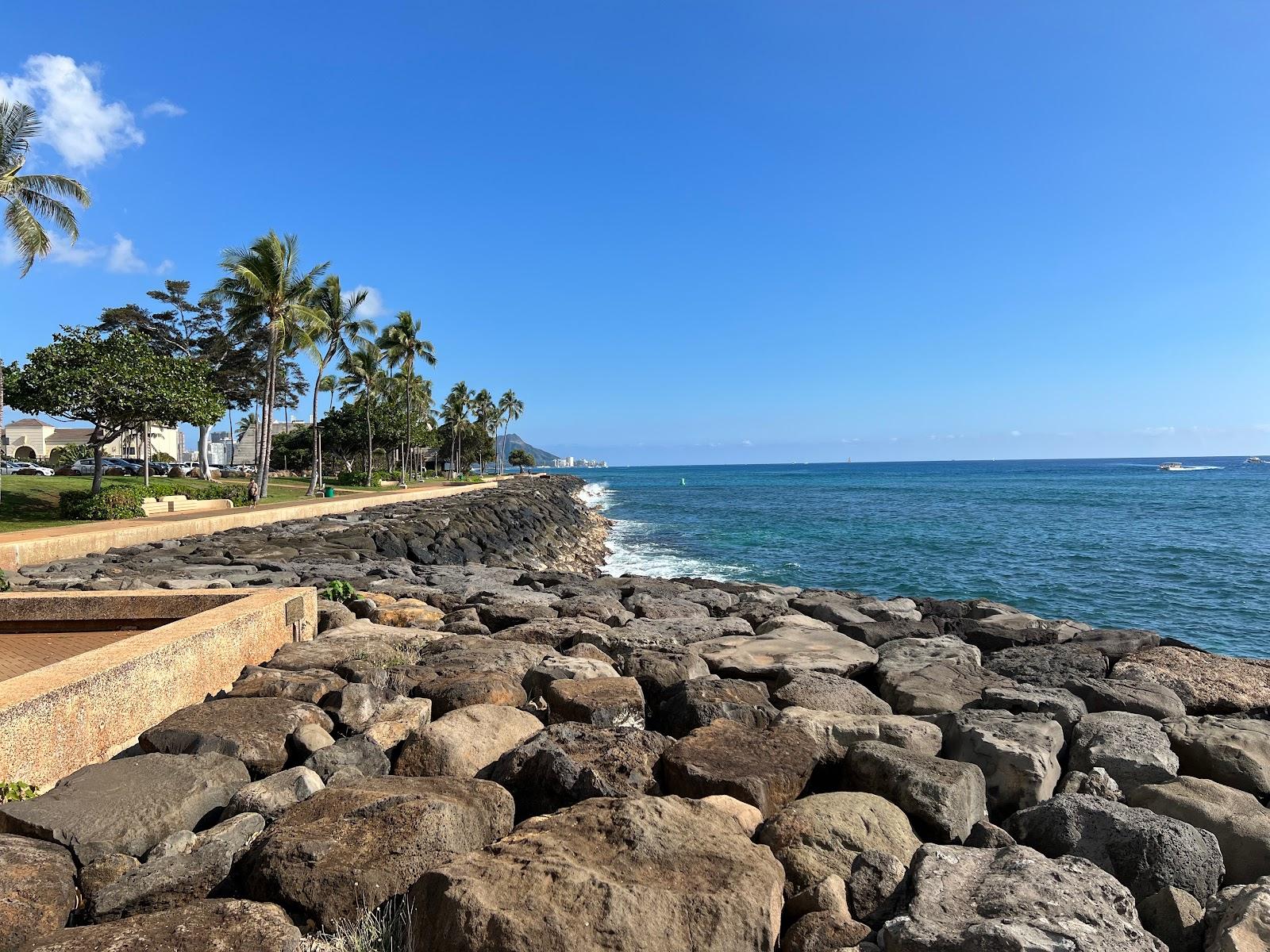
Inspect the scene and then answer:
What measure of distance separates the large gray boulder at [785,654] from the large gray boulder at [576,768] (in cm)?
223

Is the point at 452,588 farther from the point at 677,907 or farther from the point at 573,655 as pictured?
the point at 677,907

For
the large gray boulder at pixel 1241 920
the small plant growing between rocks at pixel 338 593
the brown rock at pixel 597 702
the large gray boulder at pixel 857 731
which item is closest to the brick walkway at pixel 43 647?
the small plant growing between rocks at pixel 338 593

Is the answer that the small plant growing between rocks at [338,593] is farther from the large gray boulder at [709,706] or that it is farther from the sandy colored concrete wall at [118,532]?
the sandy colored concrete wall at [118,532]

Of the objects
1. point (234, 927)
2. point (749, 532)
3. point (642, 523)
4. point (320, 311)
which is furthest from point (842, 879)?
point (642, 523)

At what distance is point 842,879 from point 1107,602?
17361 mm

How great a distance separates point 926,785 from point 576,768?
5.77 feet

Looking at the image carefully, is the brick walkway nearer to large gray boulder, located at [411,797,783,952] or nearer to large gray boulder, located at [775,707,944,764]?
large gray boulder, located at [411,797,783,952]

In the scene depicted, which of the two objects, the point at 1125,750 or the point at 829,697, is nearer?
the point at 1125,750

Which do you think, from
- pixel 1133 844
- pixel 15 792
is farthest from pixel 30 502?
pixel 1133 844

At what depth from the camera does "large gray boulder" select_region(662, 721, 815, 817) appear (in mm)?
3750

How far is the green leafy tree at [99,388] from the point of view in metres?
21.2

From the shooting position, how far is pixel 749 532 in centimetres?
3453

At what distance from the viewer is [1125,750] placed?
456 centimetres

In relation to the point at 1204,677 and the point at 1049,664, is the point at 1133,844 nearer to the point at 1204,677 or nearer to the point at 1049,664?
the point at 1049,664
